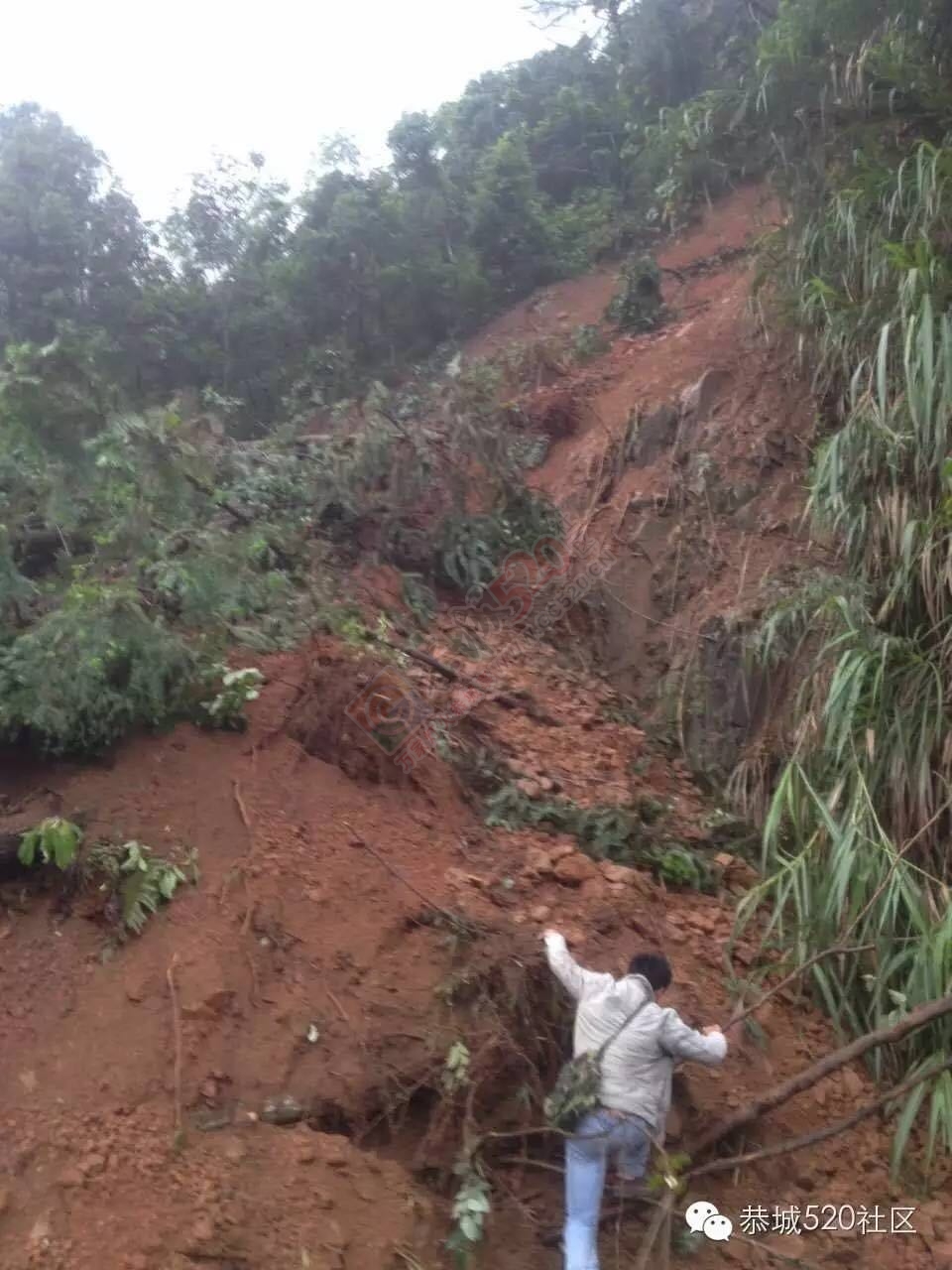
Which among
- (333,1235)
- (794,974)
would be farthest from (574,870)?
(333,1235)

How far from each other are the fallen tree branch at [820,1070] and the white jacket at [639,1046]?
390 millimetres

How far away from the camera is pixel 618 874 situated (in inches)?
224

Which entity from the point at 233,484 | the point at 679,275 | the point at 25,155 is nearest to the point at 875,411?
the point at 233,484

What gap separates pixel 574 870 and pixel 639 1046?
1726mm

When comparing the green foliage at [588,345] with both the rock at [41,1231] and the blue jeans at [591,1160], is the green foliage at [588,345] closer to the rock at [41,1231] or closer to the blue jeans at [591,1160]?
the blue jeans at [591,1160]

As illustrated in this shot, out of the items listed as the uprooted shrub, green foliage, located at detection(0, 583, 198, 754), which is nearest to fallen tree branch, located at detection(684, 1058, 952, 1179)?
the uprooted shrub

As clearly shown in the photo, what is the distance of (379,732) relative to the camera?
5.84 meters

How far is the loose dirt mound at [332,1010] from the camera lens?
11.7 ft

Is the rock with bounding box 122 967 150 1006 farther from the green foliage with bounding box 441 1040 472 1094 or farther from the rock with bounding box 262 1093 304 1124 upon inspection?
the green foliage with bounding box 441 1040 472 1094

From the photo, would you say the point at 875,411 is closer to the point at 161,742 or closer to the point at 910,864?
the point at 910,864

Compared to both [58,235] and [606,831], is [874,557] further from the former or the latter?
[58,235]

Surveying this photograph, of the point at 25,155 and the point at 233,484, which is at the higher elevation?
the point at 25,155

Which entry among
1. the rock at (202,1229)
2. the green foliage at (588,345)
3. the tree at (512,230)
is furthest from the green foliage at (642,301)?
the rock at (202,1229)

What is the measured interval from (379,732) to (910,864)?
2.67 m
